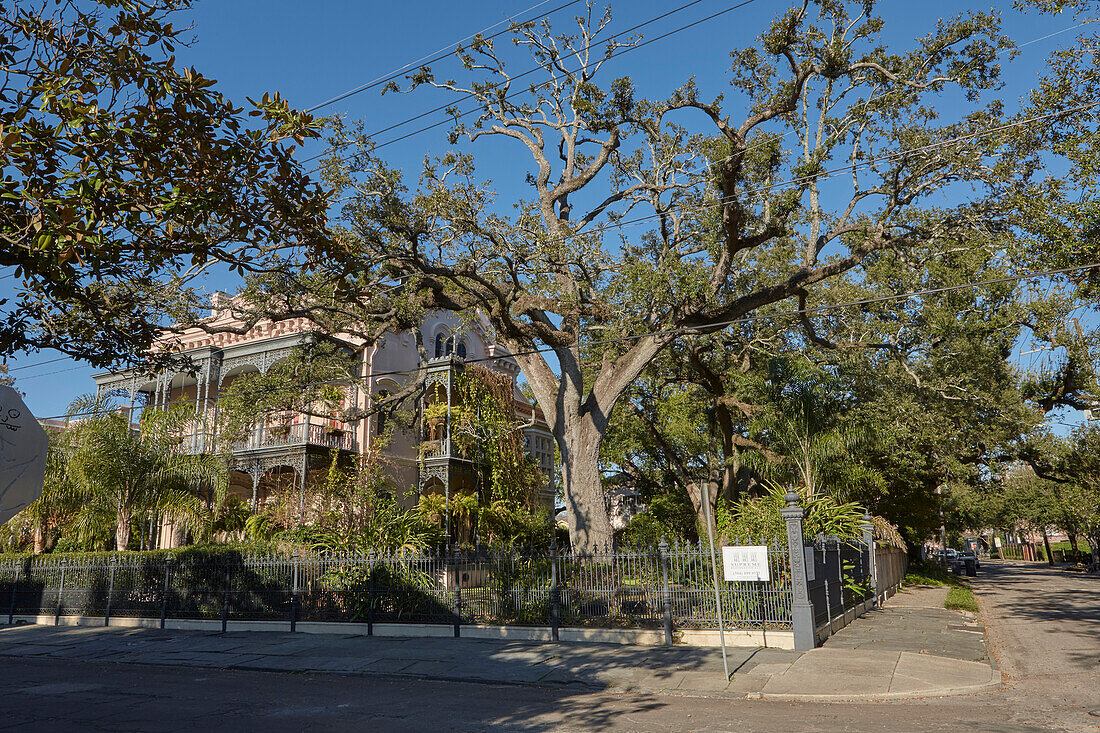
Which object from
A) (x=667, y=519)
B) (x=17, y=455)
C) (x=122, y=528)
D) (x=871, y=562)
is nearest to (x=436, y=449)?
(x=122, y=528)

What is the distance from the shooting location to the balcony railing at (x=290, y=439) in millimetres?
24297

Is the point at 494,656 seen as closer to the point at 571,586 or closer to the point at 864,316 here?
the point at 571,586

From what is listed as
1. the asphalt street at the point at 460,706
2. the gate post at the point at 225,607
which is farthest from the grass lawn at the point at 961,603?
the gate post at the point at 225,607

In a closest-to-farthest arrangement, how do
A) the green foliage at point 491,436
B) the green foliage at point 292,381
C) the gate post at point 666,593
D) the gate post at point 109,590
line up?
1. the gate post at point 666,593
2. the green foliage at point 292,381
3. the gate post at point 109,590
4. the green foliage at point 491,436

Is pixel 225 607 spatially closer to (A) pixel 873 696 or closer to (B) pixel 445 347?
(A) pixel 873 696

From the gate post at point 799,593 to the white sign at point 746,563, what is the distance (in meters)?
1.04

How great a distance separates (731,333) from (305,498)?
1355cm

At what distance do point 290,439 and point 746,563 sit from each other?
59.4 ft

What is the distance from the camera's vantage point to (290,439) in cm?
2536

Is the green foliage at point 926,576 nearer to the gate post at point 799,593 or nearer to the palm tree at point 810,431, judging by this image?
the palm tree at point 810,431

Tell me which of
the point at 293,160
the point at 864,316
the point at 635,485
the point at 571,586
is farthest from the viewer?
the point at 635,485

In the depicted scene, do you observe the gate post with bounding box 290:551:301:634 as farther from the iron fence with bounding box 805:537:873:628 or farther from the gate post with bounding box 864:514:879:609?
the gate post with bounding box 864:514:879:609

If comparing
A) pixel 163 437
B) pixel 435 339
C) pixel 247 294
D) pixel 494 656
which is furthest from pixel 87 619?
pixel 435 339

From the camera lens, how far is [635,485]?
32.5 m
